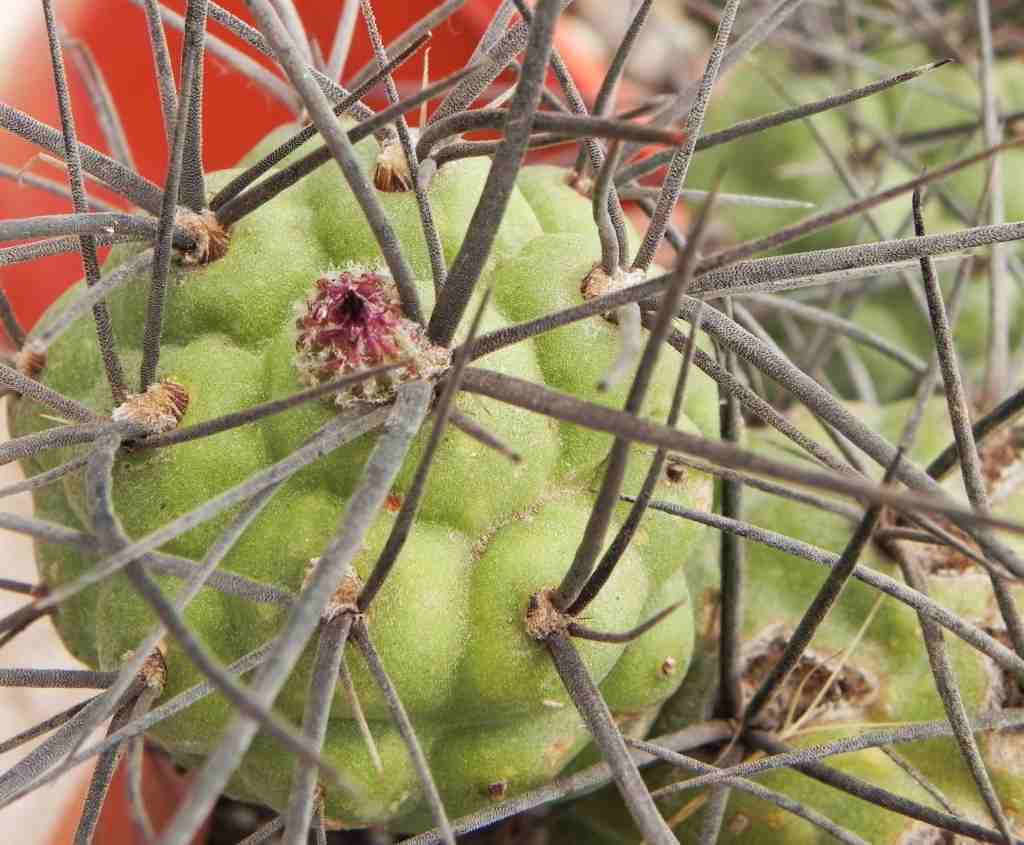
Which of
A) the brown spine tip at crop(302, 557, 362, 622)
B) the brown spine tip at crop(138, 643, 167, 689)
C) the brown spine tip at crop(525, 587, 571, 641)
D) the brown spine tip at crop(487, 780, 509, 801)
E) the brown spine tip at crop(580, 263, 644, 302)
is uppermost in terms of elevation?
the brown spine tip at crop(580, 263, 644, 302)

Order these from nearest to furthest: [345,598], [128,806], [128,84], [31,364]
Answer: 1. [345,598]
2. [31,364]
3. [128,806]
4. [128,84]

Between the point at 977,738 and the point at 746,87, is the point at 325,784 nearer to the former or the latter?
the point at 977,738

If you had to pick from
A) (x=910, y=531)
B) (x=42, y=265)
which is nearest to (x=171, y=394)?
(x=910, y=531)

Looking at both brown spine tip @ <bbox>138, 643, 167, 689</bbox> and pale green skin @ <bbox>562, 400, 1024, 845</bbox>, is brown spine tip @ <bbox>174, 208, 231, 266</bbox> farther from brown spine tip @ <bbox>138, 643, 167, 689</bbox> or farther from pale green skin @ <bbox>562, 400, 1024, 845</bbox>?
pale green skin @ <bbox>562, 400, 1024, 845</bbox>

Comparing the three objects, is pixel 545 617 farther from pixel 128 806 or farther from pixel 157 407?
pixel 128 806

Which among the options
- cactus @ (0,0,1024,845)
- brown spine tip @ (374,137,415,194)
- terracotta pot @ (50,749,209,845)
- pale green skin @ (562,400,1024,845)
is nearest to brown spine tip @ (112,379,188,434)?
cactus @ (0,0,1024,845)

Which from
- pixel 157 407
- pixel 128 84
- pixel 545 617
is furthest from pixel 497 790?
pixel 128 84

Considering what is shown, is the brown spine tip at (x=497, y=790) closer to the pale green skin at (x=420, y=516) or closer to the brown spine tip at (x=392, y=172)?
the pale green skin at (x=420, y=516)
